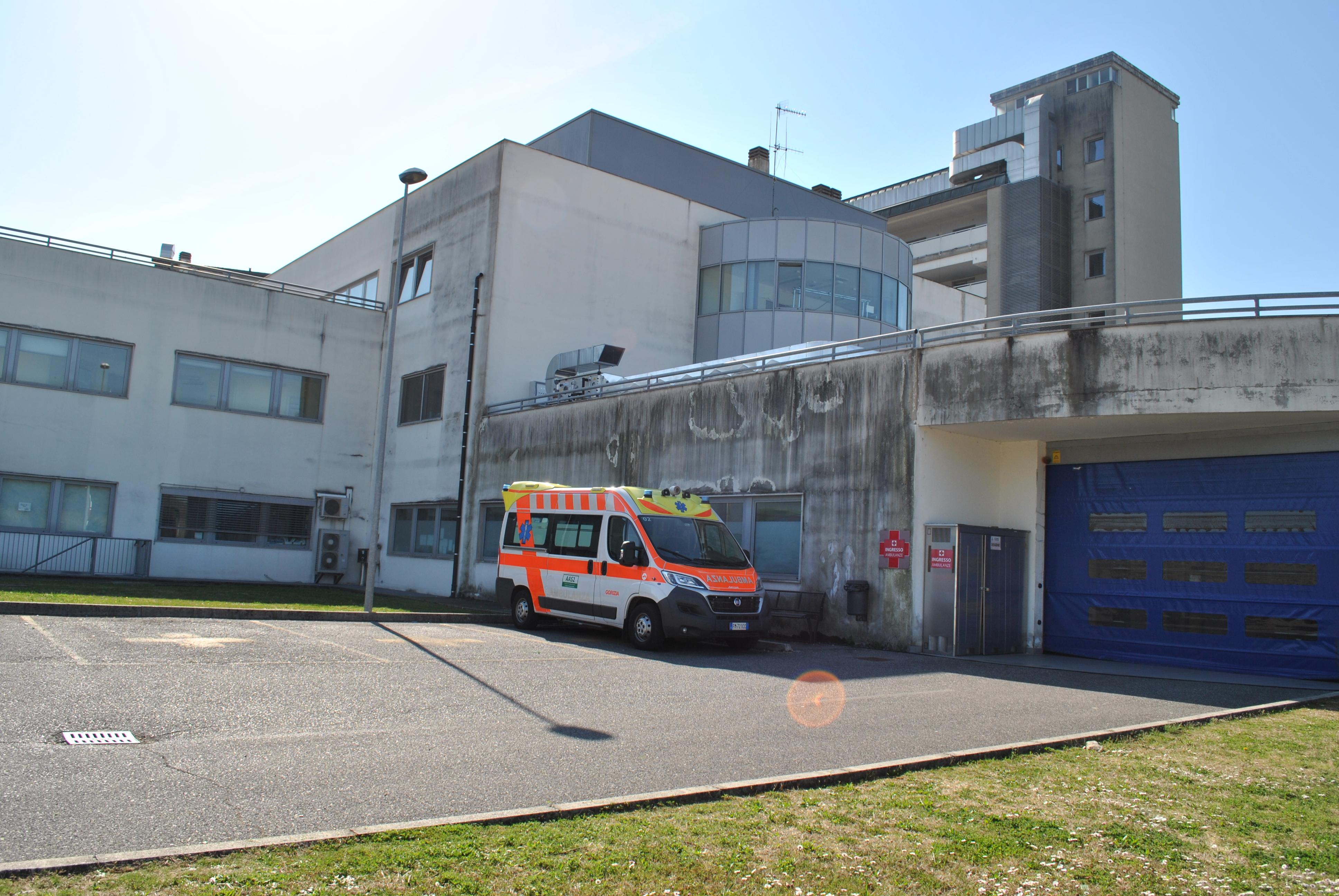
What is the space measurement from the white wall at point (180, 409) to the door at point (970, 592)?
1904 cm

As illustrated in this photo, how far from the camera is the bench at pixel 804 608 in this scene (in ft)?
57.2

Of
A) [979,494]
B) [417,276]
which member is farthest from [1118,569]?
[417,276]

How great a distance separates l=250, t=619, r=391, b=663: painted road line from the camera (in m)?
12.2

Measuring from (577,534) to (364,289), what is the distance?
64.0 feet

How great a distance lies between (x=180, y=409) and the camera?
2670cm

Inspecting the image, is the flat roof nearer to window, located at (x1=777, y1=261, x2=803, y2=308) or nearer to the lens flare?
window, located at (x1=777, y1=261, x2=803, y2=308)

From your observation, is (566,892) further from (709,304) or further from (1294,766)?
(709,304)

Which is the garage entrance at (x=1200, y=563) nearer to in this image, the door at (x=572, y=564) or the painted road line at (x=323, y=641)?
the door at (x=572, y=564)

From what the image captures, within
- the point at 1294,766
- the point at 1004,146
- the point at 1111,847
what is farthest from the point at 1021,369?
the point at 1004,146

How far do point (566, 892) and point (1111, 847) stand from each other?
9.49 ft

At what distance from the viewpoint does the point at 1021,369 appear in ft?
50.8

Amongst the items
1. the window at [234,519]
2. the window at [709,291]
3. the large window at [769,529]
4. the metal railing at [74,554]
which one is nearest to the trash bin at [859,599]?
the large window at [769,529]

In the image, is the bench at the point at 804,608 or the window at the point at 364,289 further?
the window at the point at 364,289

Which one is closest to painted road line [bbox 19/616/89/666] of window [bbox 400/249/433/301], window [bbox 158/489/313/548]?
window [bbox 158/489/313/548]
